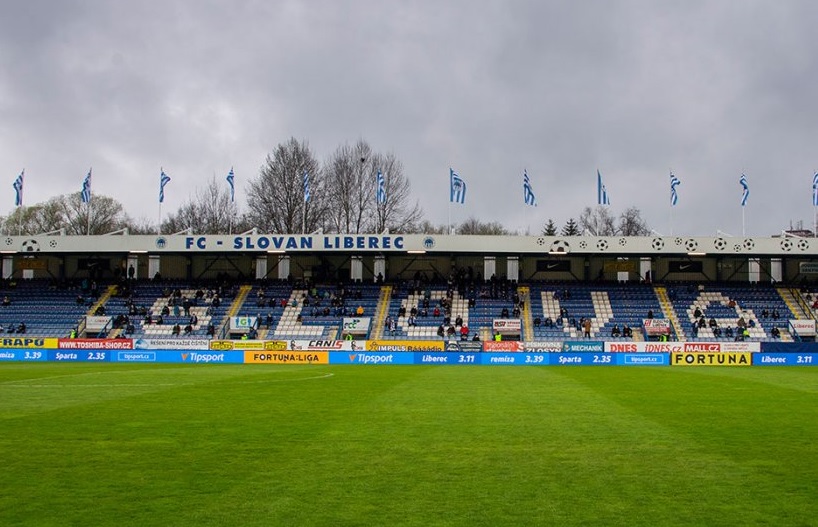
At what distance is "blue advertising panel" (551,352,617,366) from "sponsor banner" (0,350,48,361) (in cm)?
3366

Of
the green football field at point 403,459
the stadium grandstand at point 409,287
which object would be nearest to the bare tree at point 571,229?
the stadium grandstand at point 409,287

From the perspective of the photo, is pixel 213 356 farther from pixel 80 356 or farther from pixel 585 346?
pixel 585 346

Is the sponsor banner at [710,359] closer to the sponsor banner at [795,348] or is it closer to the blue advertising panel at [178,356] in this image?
the sponsor banner at [795,348]

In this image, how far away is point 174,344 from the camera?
171ft

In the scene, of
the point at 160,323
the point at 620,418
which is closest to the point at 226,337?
the point at 160,323

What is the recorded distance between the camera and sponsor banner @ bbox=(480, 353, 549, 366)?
45.7 metres

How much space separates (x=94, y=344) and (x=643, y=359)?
125ft

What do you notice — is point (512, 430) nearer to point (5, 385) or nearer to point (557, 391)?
point (557, 391)

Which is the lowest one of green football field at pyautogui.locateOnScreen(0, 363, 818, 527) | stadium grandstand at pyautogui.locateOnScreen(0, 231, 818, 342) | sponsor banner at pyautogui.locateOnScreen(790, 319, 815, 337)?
green football field at pyautogui.locateOnScreen(0, 363, 818, 527)

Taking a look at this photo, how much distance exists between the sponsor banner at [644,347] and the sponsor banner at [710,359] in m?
1.13

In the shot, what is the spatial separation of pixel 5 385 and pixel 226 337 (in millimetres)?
33538

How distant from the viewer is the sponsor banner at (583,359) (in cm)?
4509

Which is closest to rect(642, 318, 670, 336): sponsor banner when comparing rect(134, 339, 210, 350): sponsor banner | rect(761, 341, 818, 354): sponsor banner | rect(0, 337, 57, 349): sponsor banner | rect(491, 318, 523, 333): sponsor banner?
rect(761, 341, 818, 354): sponsor banner

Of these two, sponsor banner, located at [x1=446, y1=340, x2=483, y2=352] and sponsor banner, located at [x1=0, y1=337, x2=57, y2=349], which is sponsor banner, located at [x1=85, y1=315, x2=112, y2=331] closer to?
sponsor banner, located at [x1=0, y1=337, x2=57, y2=349]
